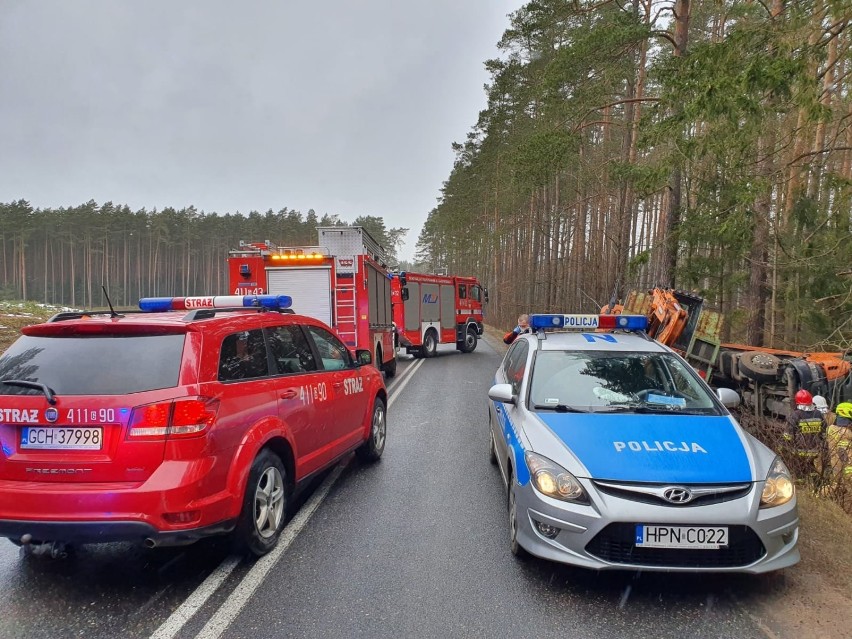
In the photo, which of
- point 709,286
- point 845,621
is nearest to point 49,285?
point 709,286

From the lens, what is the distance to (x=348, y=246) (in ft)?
32.7

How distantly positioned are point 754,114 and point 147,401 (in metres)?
7.17

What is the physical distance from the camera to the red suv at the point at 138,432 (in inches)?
114

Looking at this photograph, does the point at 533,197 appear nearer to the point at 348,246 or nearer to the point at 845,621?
the point at 348,246

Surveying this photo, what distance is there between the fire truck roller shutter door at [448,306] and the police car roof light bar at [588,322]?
13195 mm

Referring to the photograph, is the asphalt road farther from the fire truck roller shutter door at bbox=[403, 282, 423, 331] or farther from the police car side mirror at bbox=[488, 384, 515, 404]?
the fire truck roller shutter door at bbox=[403, 282, 423, 331]

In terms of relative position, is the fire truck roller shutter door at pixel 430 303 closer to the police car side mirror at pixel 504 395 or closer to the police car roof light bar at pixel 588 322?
the police car roof light bar at pixel 588 322

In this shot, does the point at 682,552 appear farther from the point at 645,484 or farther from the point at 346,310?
the point at 346,310

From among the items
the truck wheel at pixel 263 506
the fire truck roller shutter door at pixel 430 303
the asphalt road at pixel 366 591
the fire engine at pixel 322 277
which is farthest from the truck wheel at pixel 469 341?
the truck wheel at pixel 263 506

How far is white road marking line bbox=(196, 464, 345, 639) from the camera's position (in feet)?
9.27

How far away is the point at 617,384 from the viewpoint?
4.25m

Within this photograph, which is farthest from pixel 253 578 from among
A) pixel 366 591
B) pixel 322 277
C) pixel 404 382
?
pixel 404 382

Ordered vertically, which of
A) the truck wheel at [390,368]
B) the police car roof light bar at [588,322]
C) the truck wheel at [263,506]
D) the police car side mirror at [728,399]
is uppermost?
the police car roof light bar at [588,322]

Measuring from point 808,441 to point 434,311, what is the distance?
13.9 meters
